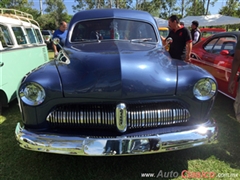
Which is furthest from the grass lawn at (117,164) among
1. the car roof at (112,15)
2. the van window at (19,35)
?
the van window at (19,35)

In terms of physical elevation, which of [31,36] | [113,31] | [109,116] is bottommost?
[109,116]

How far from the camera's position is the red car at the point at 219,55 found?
417cm

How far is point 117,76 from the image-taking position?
6.93 ft

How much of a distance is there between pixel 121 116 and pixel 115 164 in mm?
830

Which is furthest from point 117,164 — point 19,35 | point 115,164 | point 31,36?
point 31,36

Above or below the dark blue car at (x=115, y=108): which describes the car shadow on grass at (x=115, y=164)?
below

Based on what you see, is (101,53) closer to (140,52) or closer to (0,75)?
(140,52)

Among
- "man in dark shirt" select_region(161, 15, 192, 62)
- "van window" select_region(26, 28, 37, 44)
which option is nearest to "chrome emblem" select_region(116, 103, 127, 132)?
"man in dark shirt" select_region(161, 15, 192, 62)

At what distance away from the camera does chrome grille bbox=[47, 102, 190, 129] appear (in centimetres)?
213

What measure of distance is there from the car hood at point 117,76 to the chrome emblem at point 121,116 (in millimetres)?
93

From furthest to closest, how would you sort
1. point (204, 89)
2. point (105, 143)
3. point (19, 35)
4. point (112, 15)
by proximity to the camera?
point (19, 35), point (112, 15), point (204, 89), point (105, 143)

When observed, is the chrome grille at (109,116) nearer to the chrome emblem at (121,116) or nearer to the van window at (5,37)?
the chrome emblem at (121,116)

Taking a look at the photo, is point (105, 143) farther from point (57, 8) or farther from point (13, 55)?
point (57, 8)

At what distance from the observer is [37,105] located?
2.14 metres
